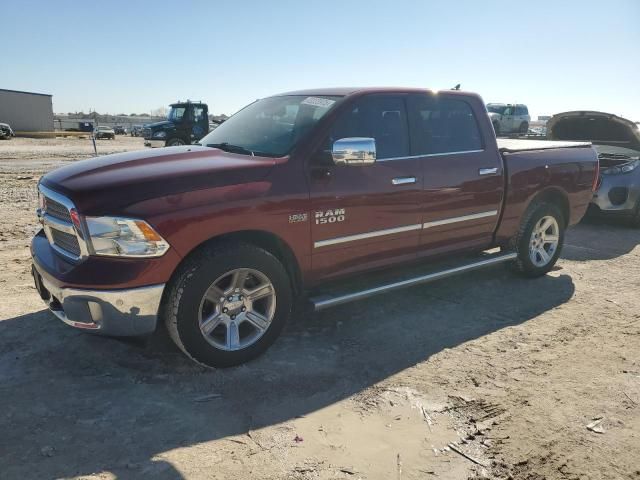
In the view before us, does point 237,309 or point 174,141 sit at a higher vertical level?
point 174,141

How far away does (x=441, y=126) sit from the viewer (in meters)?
4.47

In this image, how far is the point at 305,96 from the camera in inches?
166

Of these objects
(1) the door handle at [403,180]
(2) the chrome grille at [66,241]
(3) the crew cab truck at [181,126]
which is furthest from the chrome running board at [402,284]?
(3) the crew cab truck at [181,126]

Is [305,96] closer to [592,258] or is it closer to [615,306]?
[615,306]

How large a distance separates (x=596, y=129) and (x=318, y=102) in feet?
22.7

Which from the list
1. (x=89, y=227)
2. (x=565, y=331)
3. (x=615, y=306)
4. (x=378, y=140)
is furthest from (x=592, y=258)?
(x=89, y=227)

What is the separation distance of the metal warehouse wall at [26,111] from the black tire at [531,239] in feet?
176

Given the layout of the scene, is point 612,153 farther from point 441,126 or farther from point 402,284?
point 402,284

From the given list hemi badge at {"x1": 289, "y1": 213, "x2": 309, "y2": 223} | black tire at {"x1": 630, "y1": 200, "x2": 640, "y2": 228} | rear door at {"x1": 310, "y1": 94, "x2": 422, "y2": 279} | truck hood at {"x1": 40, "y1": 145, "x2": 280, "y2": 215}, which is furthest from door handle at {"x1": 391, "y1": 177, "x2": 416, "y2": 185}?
black tire at {"x1": 630, "y1": 200, "x2": 640, "y2": 228}

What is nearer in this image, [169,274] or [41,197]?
[169,274]

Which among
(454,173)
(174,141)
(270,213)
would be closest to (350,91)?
(454,173)

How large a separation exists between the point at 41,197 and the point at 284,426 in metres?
2.31

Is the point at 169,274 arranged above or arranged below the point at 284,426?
above

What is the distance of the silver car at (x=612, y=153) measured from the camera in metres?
7.97
